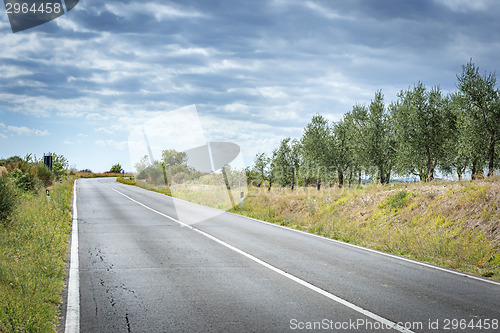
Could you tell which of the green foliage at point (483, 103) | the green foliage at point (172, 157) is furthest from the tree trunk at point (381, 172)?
the green foliage at point (172, 157)

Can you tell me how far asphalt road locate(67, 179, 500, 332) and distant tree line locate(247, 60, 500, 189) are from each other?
69.5 feet

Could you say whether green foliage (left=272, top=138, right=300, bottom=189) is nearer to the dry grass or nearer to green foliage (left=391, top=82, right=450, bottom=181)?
green foliage (left=391, top=82, right=450, bottom=181)

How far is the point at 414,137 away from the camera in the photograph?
3259 centimetres

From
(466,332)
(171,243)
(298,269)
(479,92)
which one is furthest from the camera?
(479,92)

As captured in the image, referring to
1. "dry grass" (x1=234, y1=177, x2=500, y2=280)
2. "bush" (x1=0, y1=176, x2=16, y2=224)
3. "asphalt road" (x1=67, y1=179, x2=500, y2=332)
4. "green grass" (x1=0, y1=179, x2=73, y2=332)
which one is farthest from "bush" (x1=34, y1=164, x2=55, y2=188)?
"asphalt road" (x1=67, y1=179, x2=500, y2=332)

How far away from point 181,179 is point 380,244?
51171 millimetres

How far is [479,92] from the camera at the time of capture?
2814 centimetres

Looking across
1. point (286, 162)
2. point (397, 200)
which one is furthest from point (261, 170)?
point (397, 200)

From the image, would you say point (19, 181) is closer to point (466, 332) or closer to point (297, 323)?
point (297, 323)

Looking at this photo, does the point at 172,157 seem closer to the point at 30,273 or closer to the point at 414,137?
the point at 414,137

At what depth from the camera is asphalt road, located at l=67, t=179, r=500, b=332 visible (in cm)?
463

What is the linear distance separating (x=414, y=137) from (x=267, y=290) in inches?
1214

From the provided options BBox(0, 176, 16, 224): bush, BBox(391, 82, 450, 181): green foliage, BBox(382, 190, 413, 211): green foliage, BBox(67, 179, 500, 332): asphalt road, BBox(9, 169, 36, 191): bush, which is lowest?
BBox(67, 179, 500, 332): asphalt road

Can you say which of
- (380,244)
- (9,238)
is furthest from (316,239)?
(9,238)
